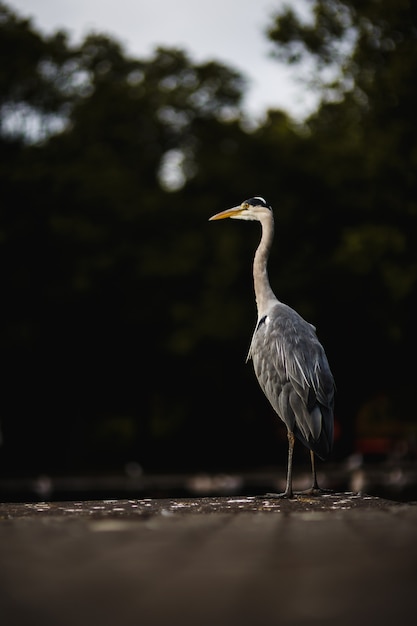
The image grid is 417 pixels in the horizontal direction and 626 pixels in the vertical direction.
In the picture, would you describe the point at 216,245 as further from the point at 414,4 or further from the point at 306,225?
the point at 414,4

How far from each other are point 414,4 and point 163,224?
17304 mm

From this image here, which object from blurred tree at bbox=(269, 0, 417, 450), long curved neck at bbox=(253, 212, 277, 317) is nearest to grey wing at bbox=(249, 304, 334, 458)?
long curved neck at bbox=(253, 212, 277, 317)

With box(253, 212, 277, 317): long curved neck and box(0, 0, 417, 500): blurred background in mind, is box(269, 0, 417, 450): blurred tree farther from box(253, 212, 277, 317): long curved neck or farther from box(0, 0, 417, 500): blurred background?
box(253, 212, 277, 317): long curved neck

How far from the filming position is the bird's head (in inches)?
515

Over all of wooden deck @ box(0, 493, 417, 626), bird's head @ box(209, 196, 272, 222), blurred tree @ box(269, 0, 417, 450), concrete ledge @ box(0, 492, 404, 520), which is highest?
blurred tree @ box(269, 0, 417, 450)

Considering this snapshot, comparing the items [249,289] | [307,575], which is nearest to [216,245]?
[249,289]

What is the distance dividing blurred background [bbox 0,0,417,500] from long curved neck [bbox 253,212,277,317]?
830 inches

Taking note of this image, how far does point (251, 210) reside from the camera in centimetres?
1318

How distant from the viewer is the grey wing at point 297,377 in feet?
36.0

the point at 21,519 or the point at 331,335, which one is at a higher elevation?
the point at 331,335

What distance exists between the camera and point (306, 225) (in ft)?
136

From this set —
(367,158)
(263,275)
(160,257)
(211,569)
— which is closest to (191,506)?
(263,275)

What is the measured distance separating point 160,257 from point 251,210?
3008cm

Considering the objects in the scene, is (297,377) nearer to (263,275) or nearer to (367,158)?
(263,275)
